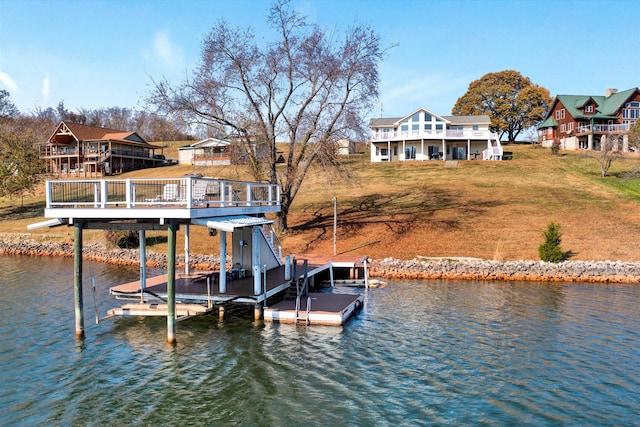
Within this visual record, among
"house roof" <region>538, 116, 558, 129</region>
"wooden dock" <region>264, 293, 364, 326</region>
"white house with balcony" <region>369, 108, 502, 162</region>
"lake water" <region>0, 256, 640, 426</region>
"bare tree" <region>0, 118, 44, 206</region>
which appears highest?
"house roof" <region>538, 116, 558, 129</region>

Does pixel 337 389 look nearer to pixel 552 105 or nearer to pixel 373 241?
pixel 373 241

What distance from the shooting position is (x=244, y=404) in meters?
12.4

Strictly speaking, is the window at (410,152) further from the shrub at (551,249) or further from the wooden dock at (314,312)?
the wooden dock at (314,312)

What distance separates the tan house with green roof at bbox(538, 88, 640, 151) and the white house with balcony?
16.9 metres

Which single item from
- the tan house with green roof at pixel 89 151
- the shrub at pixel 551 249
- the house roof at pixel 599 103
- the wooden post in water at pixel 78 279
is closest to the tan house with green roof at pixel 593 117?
the house roof at pixel 599 103

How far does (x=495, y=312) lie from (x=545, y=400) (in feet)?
28.3

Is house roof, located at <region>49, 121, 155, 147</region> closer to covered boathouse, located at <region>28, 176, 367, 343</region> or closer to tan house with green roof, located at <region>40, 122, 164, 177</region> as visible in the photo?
tan house with green roof, located at <region>40, 122, 164, 177</region>

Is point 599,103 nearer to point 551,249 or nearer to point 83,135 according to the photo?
point 551,249

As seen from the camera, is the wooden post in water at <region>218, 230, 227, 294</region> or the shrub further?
the shrub

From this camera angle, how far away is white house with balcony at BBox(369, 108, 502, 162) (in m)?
66.5

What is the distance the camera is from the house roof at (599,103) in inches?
3004

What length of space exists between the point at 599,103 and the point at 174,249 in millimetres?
84535

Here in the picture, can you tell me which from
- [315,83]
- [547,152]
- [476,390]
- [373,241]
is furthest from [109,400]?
[547,152]

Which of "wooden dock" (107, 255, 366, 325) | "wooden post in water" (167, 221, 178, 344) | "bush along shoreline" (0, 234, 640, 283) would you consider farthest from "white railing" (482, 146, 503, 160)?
"wooden post in water" (167, 221, 178, 344)
